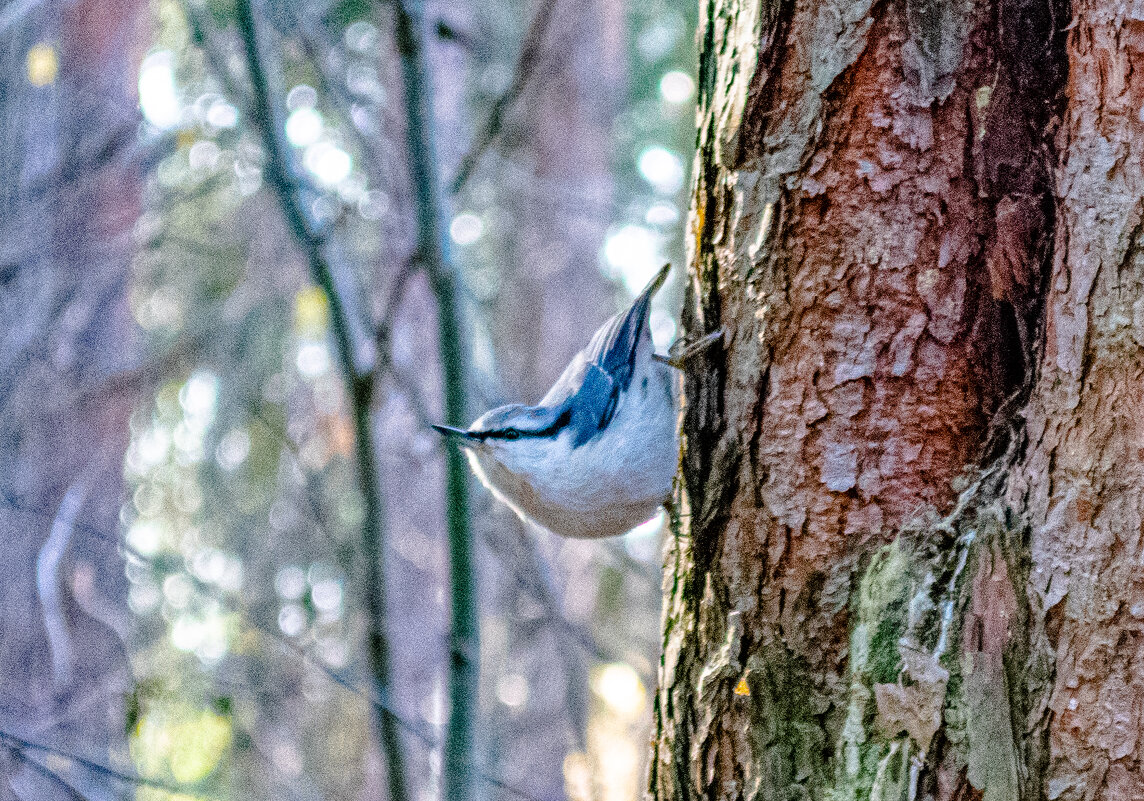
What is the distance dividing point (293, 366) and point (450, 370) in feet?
15.9

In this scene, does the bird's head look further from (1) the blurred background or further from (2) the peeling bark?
(2) the peeling bark

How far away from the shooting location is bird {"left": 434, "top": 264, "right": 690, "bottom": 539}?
77.0 inches

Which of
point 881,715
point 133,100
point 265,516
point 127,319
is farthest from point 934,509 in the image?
point 265,516

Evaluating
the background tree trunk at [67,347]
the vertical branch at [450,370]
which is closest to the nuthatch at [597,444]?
the vertical branch at [450,370]

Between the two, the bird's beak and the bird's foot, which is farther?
the bird's beak

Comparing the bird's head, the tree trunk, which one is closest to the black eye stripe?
the bird's head

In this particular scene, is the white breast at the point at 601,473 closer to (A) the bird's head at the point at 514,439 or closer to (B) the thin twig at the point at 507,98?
(A) the bird's head at the point at 514,439

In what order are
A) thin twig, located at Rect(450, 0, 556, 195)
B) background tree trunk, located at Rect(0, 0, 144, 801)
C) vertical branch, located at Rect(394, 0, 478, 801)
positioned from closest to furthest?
vertical branch, located at Rect(394, 0, 478, 801)
thin twig, located at Rect(450, 0, 556, 195)
background tree trunk, located at Rect(0, 0, 144, 801)

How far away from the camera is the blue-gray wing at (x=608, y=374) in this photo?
2074 mm

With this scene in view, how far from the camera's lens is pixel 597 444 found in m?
2.00

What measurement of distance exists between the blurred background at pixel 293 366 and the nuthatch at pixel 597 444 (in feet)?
0.74

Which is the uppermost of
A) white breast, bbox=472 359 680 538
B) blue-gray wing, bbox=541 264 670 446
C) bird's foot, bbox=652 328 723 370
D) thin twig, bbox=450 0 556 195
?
thin twig, bbox=450 0 556 195

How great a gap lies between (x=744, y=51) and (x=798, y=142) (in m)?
0.16

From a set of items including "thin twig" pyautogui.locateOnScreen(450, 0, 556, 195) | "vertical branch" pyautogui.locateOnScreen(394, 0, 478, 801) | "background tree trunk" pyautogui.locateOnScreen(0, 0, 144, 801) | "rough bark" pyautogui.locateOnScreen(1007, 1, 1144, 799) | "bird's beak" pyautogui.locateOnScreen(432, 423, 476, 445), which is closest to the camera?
"rough bark" pyautogui.locateOnScreen(1007, 1, 1144, 799)
